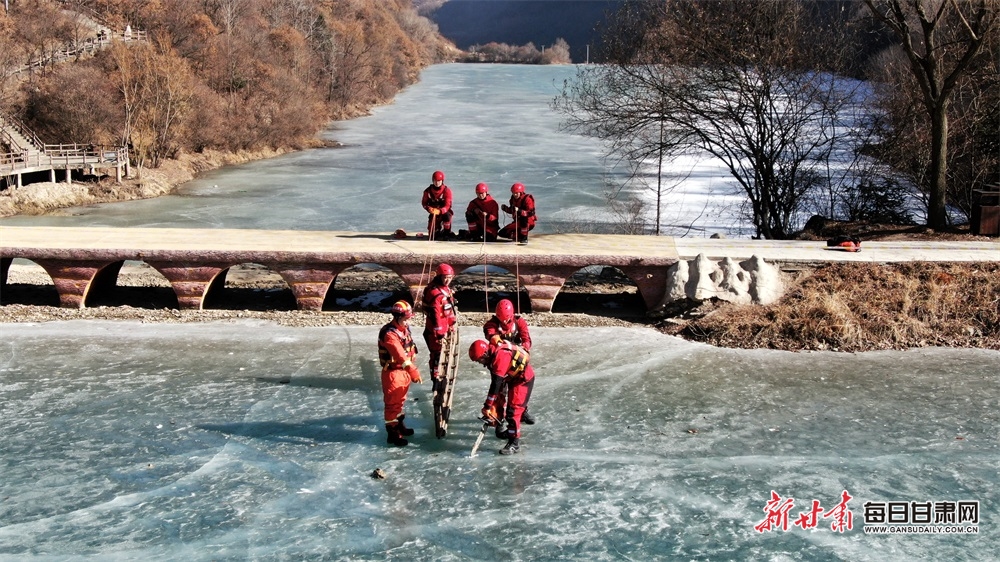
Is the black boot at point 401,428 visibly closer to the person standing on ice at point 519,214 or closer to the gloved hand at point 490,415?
the gloved hand at point 490,415

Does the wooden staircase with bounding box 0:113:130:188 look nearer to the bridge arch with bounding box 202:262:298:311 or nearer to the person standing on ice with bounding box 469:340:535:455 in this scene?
the bridge arch with bounding box 202:262:298:311

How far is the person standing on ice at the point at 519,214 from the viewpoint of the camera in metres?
14.4

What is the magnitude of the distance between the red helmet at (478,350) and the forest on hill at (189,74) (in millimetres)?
32789

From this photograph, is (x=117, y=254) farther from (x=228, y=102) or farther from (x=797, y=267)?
(x=228, y=102)

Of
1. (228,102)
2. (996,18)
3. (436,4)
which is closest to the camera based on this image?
(996,18)

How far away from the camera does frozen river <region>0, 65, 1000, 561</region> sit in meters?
7.69

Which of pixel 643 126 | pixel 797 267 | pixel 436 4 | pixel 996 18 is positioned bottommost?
pixel 797 267

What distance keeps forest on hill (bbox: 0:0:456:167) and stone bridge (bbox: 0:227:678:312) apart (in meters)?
25.4

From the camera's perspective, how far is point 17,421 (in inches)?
395

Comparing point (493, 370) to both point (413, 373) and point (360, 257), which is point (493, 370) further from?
point (360, 257)

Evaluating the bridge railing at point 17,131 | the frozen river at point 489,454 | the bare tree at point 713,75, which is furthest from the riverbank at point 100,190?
the frozen river at point 489,454

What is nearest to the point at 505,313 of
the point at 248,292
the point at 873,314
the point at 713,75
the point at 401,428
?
the point at 401,428

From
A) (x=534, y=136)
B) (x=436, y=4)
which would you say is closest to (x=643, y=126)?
(x=534, y=136)

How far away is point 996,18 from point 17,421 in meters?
15.8
